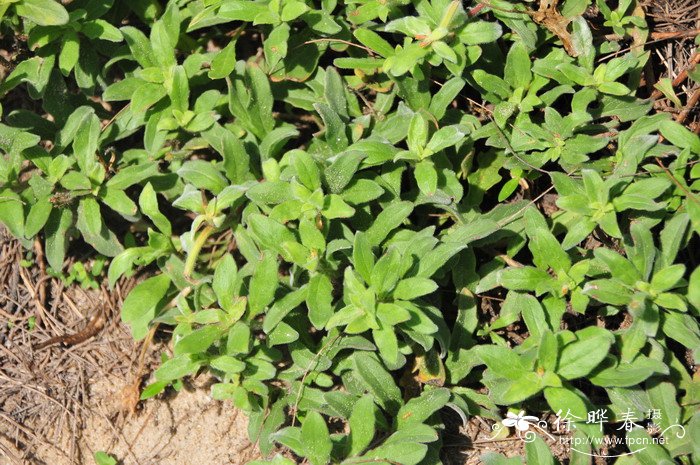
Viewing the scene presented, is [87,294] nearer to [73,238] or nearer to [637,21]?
[73,238]

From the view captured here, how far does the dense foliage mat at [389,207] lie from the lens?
2.75m

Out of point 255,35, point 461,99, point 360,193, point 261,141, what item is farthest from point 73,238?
point 461,99

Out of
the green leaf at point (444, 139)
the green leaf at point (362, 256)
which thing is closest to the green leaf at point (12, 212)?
the green leaf at point (362, 256)

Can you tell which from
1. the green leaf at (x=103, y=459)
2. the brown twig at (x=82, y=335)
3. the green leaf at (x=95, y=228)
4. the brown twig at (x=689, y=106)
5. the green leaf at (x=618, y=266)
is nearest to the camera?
the green leaf at (x=618, y=266)

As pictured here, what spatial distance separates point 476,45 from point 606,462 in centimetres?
197

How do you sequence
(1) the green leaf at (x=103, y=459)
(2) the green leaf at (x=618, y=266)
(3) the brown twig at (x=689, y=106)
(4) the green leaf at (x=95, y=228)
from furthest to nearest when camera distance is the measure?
Answer: (1) the green leaf at (x=103, y=459)
(3) the brown twig at (x=689, y=106)
(4) the green leaf at (x=95, y=228)
(2) the green leaf at (x=618, y=266)

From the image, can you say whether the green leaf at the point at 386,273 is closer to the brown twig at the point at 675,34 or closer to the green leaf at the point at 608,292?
the green leaf at the point at 608,292

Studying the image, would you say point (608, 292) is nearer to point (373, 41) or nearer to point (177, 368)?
point (373, 41)

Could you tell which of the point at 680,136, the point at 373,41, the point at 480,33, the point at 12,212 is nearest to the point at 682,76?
the point at 680,136

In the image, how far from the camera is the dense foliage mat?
275cm

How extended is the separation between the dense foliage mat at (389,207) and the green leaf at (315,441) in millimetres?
13

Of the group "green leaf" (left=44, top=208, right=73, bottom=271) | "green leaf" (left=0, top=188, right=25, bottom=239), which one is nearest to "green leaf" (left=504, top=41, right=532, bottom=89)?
"green leaf" (left=44, top=208, right=73, bottom=271)

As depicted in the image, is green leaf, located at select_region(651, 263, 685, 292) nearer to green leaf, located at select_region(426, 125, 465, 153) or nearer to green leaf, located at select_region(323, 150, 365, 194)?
green leaf, located at select_region(426, 125, 465, 153)

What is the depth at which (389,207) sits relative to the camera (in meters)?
2.95
